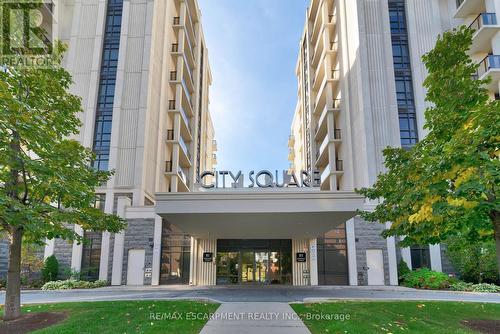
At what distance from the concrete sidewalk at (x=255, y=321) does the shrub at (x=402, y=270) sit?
15.6 metres

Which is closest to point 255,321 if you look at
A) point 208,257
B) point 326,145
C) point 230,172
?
point 230,172

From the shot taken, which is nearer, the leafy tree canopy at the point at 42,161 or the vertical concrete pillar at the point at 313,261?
the leafy tree canopy at the point at 42,161

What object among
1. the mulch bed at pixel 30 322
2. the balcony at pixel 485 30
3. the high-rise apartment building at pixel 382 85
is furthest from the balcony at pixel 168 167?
the balcony at pixel 485 30

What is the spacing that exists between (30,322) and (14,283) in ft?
4.40

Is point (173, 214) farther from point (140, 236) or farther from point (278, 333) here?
point (140, 236)

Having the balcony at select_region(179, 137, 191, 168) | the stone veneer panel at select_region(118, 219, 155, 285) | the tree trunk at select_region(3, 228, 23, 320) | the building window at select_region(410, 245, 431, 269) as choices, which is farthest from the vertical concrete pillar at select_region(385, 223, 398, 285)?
the tree trunk at select_region(3, 228, 23, 320)

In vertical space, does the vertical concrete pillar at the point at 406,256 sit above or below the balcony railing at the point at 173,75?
below

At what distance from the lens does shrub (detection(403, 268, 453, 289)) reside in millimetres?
22953

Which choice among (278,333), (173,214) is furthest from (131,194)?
(278,333)

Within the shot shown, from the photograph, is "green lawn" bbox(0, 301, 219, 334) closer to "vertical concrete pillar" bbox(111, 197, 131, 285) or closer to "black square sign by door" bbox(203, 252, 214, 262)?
"vertical concrete pillar" bbox(111, 197, 131, 285)

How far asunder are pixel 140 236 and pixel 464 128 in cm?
2351

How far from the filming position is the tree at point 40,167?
9281mm

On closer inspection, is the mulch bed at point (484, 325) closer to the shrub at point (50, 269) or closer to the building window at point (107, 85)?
the shrub at point (50, 269)

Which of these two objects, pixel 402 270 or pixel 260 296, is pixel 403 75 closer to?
pixel 402 270
